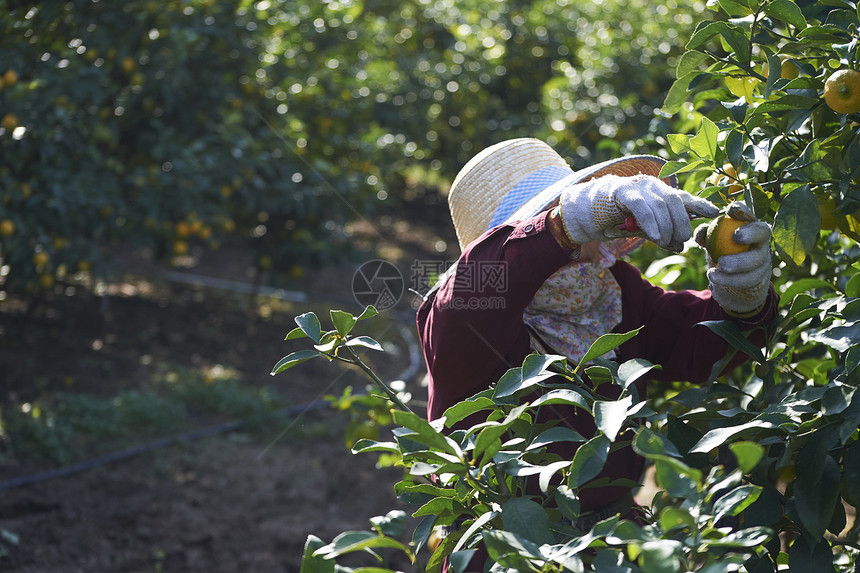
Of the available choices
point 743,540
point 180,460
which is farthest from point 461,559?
point 180,460

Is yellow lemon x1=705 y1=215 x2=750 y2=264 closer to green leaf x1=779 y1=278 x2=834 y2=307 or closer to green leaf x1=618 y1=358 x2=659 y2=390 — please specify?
green leaf x1=779 y1=278 x2=834 y2=307

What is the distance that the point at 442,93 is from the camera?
5672 mm

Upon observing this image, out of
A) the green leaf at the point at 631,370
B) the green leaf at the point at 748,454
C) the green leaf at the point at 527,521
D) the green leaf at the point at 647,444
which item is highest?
the green leaf at the point at 748,454

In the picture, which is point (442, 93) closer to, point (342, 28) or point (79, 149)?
point (342, 28)

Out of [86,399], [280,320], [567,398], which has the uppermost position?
[567,398]

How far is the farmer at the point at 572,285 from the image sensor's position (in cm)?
113

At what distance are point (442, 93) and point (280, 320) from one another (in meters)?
2.04

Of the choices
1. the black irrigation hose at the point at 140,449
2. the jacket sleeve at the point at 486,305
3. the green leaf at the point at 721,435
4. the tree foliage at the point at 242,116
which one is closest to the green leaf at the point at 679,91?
the jacket sleeve at the point at 486,305

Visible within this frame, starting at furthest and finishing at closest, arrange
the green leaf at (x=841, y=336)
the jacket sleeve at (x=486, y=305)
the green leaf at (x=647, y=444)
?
the jacket sleeve at (x=486, y=305)
the green leaf at (x=841, y=336)
the green leaf at (x=647, y=444)

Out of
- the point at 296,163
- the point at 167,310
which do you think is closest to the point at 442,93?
the point at 296,163

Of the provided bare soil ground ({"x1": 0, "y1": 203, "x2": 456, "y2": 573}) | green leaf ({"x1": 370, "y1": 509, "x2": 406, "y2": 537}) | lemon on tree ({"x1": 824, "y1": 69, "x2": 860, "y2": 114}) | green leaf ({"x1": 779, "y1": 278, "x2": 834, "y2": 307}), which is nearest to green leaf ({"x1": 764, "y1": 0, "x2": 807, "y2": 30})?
lemon on tree ({"x1": 824, "y1": 69, "x2": 860, "y2": 114})

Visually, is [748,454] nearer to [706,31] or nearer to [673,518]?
[673,518]

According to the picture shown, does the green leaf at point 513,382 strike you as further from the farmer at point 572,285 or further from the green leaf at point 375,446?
the farmer at point 572,285

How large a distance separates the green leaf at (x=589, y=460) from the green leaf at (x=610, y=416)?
20 mm
